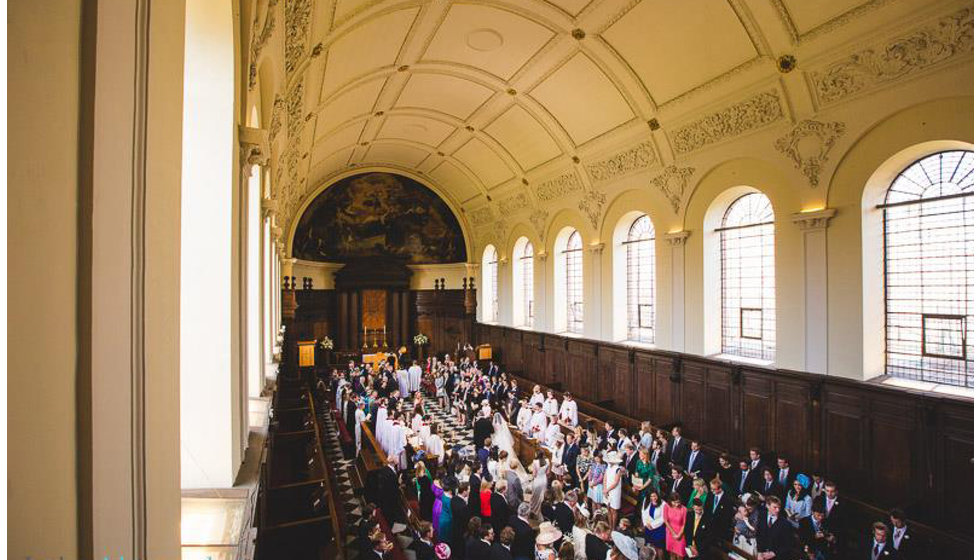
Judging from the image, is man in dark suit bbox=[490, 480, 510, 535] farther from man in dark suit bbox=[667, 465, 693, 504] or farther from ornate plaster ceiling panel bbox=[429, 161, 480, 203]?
ornate plaster ceiling panel bbox=[429, 161, 480, 203]

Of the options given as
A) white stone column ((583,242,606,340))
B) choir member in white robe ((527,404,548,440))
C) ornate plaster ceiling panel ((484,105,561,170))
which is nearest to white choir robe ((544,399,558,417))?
choir member in white robe ((527,404,548,440))

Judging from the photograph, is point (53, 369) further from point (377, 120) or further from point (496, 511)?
point (377, 120)

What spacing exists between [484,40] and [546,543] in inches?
424

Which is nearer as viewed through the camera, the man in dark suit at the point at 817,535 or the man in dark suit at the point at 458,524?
the man in dark suit at the point at 817,535

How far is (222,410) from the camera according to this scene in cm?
411

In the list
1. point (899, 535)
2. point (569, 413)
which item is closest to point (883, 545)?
point (899, 535)

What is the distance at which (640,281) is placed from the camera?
15.5 m

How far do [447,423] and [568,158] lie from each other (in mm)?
9177

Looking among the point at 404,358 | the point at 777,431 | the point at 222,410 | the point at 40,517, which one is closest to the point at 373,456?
the point at 222,410

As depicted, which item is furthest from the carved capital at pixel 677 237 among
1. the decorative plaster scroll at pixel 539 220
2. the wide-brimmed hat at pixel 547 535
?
the wide-brimmed hat at pixel 547 535

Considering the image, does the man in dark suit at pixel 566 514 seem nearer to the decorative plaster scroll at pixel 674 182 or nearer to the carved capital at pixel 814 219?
the carved capital at pixel 814 219

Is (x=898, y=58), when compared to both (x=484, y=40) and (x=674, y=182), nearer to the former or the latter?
(x=674, y=182)

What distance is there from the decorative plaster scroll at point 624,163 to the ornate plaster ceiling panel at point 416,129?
5778 millimetres

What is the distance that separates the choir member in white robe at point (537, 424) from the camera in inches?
481
